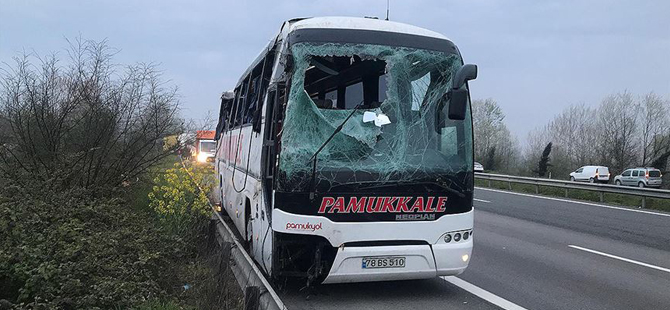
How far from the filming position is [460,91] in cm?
580

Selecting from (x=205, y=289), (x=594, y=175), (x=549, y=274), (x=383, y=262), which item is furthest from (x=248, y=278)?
(x=594, y=175)

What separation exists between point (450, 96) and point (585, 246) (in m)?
6.11

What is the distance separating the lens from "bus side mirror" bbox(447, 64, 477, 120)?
5.80 meters

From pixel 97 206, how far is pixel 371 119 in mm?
4135

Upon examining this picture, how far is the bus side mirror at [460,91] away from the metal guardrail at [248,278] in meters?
2.73

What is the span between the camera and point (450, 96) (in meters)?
6.02

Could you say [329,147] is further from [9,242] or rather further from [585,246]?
[585,246]

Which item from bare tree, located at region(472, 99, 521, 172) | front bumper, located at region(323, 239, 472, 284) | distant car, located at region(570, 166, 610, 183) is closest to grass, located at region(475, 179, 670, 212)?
front bumper, located at region(323, 239, 472, 284)

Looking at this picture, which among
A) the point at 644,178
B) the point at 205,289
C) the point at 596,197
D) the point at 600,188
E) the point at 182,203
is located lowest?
the point at 644,178

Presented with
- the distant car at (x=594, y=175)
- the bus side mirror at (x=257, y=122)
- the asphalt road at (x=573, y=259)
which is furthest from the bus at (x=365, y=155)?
the distant car at (x=594, y=175)

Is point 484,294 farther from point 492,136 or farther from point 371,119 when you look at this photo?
point 492,136

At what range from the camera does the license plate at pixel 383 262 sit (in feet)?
18.9

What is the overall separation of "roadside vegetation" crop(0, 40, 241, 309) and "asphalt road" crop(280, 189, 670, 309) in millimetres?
1632

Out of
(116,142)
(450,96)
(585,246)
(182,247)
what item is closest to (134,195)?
(116,142)
